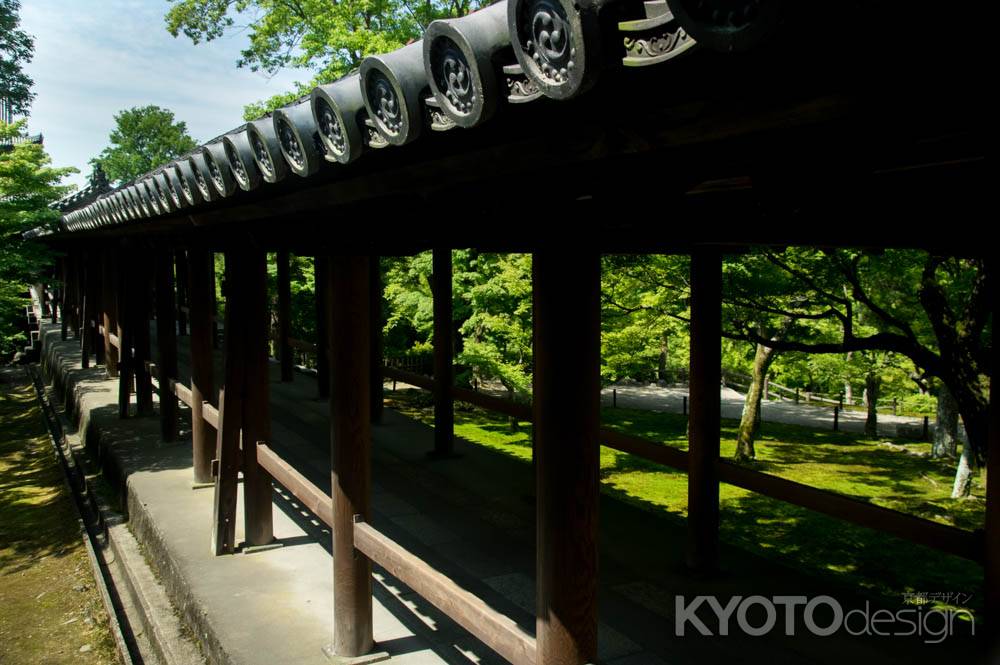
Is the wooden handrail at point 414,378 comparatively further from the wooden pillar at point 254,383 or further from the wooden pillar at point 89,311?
the wooden pillar at point 89,311

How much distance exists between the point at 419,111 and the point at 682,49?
0.99 metres

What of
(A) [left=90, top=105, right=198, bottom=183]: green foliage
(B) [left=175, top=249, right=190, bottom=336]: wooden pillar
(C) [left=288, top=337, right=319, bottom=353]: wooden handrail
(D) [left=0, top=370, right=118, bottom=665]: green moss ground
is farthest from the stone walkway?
(A) [left=90, top=105, right=198, bottom=183]: green foliage

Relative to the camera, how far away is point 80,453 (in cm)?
1259

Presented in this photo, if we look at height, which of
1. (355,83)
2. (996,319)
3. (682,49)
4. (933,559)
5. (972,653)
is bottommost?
(933,559)

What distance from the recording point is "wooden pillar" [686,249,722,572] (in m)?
6.20

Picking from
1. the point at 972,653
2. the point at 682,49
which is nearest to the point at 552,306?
the point at 682,49

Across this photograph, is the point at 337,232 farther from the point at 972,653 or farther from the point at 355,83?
the point at 972,653

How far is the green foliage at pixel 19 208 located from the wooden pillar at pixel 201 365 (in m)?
5.63

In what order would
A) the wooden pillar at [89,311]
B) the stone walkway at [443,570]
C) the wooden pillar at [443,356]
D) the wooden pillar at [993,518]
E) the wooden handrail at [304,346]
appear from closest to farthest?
the wooden pillar at [993,518]
the stone walkway at [443,570]
the wooden pillar at [443,356]
the wooden handrail at [304,346]
the wooden pillar at [89,311]

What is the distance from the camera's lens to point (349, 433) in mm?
4898

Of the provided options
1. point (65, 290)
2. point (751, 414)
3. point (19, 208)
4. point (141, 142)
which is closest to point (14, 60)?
point (65, 290)

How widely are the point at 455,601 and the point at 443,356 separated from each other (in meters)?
6.67

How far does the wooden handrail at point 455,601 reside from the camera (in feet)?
10.8
